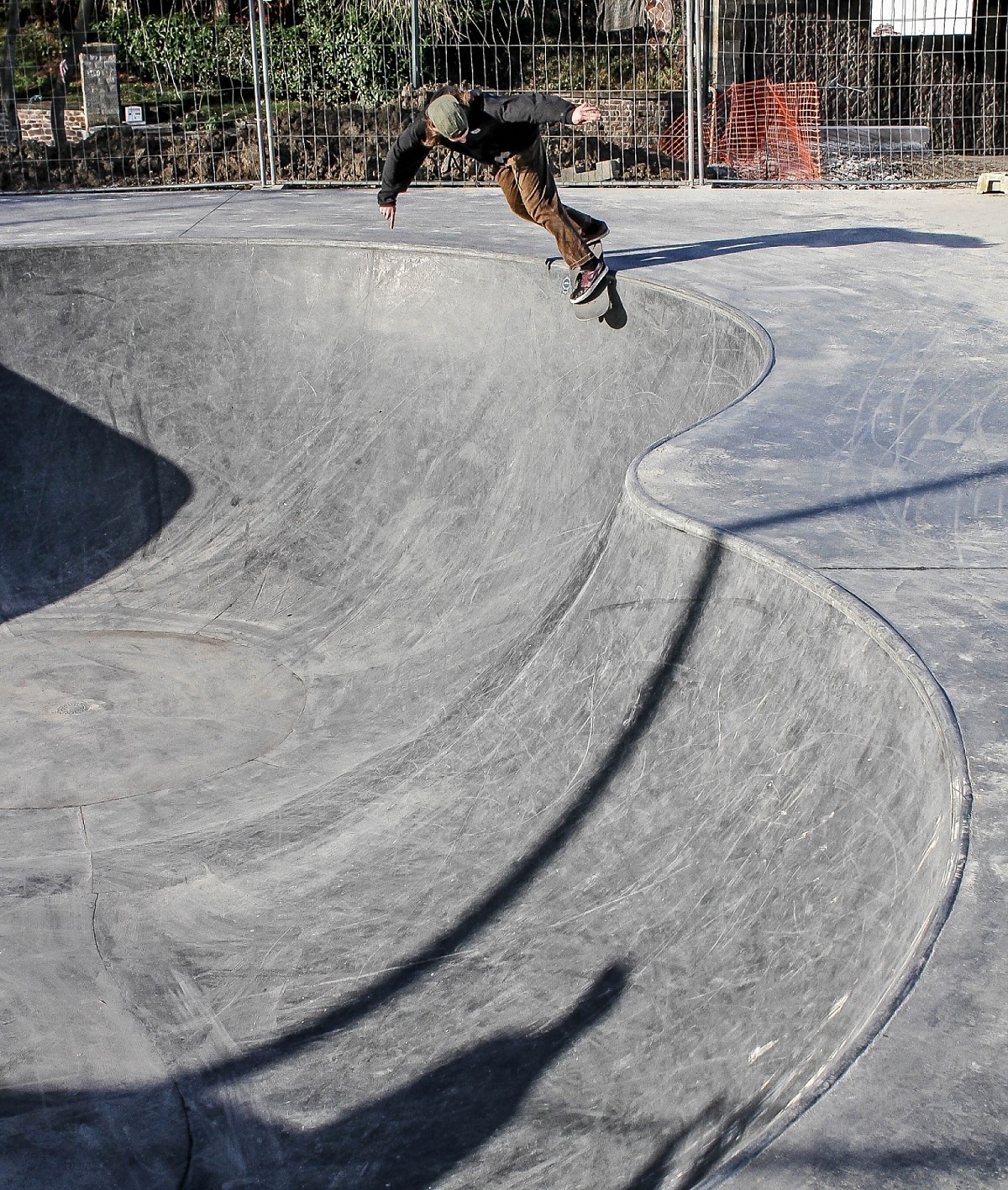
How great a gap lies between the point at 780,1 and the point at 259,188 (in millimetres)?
10766

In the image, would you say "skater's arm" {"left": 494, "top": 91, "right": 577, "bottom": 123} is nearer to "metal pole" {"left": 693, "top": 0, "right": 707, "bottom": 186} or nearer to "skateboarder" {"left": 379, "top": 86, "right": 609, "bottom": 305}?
"skateboarder" {"left": 379, "top": 86, "right": 609, "bottom": 305}

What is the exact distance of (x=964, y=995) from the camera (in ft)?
6.79

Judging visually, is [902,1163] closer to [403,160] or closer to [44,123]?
[403,160]

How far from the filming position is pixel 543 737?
→ 4.66 meters

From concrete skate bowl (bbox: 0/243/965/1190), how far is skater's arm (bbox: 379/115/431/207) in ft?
2.92

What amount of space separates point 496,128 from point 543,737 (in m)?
3.84

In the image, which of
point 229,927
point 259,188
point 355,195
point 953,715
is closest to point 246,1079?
point 229,927

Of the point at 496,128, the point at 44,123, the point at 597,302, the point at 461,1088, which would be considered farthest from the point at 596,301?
the point at 44,123

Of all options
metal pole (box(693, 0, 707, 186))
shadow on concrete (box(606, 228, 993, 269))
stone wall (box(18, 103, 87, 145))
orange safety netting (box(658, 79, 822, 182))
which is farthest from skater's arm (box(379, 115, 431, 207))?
stone wall (box(18, 103, 87, 145))

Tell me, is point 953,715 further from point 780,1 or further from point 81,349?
point 780,1

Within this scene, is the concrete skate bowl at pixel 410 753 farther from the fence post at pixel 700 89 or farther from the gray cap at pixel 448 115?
the fence post at pixel 700 89

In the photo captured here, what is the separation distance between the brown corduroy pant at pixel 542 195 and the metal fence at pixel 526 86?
5981 millimetres

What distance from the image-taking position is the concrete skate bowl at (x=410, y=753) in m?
2.98

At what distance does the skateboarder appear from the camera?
256 inches
